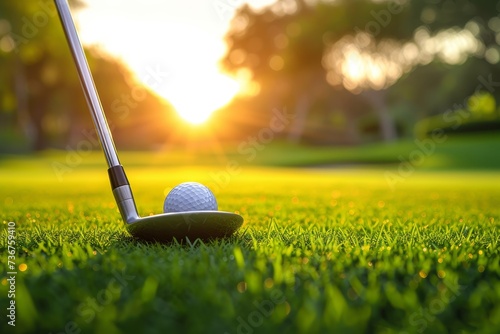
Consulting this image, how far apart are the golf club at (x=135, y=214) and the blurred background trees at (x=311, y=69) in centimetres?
2682

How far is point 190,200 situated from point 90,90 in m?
1.01

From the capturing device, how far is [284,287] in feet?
7.09

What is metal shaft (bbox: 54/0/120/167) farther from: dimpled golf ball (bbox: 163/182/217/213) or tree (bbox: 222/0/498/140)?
tree (bbox: 222/0/498/140)

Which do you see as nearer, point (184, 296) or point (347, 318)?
point (347, 318)

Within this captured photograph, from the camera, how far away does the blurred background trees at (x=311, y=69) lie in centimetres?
3209

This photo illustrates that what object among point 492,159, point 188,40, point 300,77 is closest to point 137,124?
point 300,77

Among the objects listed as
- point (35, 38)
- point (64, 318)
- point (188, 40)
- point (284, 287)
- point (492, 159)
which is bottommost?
point (492, 159)

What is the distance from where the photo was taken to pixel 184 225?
121 inches

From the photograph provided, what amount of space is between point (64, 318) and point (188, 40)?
8358 mm

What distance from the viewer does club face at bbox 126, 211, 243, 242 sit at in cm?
301

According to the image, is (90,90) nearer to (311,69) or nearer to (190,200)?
(190,200)

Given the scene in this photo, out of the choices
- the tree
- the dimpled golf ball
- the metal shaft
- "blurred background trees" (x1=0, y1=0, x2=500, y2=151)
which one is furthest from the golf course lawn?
the tree

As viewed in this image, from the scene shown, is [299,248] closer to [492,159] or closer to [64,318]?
[64,318]

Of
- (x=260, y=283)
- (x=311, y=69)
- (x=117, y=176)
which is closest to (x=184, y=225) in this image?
(x=117, y=176)
